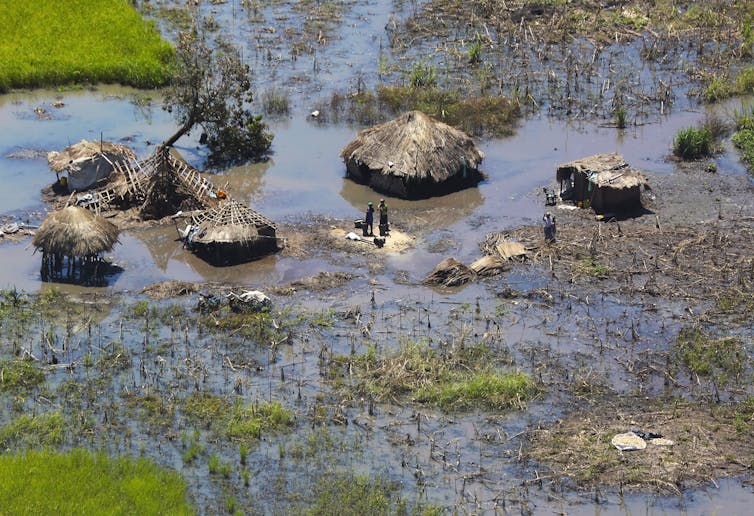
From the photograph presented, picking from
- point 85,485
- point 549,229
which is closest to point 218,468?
point 85,485

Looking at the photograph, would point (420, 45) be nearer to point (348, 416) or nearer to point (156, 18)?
point (156, 18)

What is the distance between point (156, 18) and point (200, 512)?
20.5 m

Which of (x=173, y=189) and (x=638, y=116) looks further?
(x=638, y=116)

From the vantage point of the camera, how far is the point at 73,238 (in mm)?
18516

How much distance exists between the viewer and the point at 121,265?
1972 centimetres

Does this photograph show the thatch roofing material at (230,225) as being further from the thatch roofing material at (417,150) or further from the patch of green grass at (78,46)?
the patch of green grass at (78,46)

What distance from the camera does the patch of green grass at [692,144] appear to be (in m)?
23.8

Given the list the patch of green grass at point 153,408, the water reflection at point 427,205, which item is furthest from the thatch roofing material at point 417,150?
the patch of green grass at point 153,408

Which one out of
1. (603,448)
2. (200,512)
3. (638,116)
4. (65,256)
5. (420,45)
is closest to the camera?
(200,512)

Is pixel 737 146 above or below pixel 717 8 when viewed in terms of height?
below

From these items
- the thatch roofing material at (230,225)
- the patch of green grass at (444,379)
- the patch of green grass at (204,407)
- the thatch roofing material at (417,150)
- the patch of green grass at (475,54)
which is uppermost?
the patch of green grass at (475,54)

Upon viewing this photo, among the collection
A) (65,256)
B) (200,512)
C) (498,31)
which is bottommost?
(200,512)

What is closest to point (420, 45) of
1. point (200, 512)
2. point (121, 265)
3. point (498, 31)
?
point (498, 31)

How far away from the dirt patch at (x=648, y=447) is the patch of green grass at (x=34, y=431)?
582 centimetres
